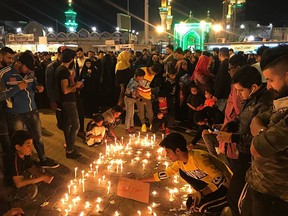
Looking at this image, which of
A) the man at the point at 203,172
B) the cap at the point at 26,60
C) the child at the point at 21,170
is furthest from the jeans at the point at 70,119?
the man at the point at 203,172

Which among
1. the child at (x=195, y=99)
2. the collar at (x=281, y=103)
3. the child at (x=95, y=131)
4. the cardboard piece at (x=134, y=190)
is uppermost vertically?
the collar at (x=281, y=103)

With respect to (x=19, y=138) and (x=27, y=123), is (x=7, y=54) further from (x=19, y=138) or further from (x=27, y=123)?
(x=19, y=138)

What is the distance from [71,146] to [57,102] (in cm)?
94

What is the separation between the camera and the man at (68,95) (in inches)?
203

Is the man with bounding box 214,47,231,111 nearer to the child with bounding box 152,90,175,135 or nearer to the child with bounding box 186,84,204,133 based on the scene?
the child with bounding box 186,84,204,133

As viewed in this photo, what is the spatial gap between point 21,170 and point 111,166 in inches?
68.8

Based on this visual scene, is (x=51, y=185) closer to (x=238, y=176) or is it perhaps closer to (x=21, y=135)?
(x=21, y=135)

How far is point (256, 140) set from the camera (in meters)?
1.91

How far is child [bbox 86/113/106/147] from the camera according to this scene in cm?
618

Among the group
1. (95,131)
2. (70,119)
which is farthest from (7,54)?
(95,131)

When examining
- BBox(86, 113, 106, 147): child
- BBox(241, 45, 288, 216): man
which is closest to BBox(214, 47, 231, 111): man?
BBox(86, 113, 106, 147): child

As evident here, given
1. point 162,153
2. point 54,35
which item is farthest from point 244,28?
point 162,153

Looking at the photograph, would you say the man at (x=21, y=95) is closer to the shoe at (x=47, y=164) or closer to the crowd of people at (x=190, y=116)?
the crowd of people at (x=190, y=116)

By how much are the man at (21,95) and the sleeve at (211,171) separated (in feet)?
9.38
